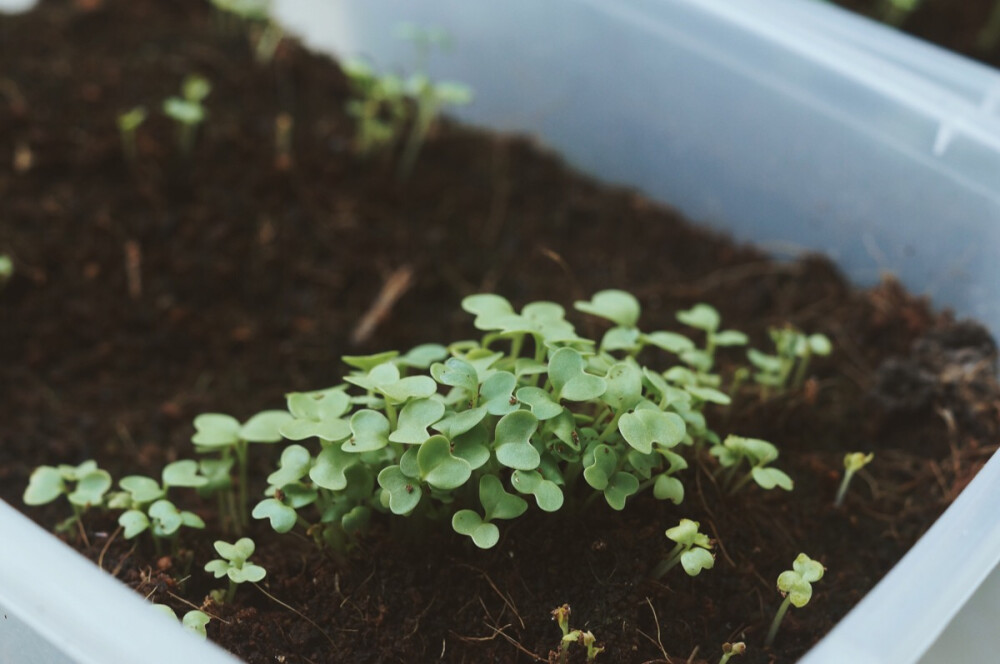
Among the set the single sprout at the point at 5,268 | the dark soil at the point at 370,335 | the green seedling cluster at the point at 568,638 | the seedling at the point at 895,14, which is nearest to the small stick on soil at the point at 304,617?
the dark soil at the point at 370,335

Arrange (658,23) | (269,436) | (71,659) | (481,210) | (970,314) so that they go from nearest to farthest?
(71,659), (269,436), (970,314), (658,23), (481,210)

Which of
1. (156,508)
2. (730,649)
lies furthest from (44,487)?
(730,649)

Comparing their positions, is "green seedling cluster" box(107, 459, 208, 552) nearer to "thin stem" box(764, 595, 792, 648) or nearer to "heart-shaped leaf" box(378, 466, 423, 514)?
"heart-shaped leaf" box(378, 466, 423, 514)

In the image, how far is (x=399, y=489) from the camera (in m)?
0.87

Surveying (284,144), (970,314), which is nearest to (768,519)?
(970,314)

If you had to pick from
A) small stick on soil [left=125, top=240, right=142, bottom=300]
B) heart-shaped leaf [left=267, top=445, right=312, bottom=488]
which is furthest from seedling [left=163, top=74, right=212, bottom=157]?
heart-shaped leaf [left=267, top=445, right=312, bottom=488]

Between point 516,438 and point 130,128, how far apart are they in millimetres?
977

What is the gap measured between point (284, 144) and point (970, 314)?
1.06 meters

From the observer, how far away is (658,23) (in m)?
1.56

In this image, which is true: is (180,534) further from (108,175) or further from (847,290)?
(847,290)

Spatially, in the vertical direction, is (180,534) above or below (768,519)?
below

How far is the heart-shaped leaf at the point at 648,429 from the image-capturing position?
85 cm

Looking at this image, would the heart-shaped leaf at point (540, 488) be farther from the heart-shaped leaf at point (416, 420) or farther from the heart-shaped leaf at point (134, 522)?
the heart-shaped leaf at point (134, 522)

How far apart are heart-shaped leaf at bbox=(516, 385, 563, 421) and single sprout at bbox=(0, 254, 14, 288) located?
802 mm
